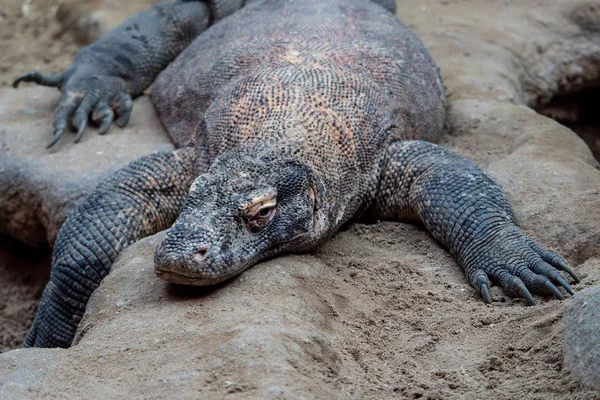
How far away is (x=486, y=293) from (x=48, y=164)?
3455mm

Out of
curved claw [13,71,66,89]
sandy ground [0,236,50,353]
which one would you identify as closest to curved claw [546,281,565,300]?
sandy ground [0,236,50,353]

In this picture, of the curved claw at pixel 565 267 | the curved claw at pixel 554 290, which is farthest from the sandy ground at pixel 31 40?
the curved claw at pixel 554 290

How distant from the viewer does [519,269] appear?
3.95 metres

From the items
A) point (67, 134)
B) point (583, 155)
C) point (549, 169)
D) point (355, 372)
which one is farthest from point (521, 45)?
point (355, 372)

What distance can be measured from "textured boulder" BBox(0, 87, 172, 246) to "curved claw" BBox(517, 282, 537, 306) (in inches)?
120

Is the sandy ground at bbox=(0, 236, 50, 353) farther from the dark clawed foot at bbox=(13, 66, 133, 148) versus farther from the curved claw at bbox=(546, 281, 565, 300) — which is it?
the curved claw at bbox=(546, 281, 565, 300)

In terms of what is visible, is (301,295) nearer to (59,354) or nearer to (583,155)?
(59,354)

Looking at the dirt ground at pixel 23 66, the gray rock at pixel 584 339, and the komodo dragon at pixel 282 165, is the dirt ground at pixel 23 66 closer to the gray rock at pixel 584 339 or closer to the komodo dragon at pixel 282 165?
the komodo dragon at pixel 282 165

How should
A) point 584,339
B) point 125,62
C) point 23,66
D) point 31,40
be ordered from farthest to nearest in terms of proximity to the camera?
point 31,40, point 23,66, point 125,62, point 584,339

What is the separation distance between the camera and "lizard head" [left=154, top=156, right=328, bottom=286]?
362cm

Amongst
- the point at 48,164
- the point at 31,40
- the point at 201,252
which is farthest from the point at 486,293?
the point at 31,40

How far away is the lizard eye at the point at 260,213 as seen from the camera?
3.82 metres

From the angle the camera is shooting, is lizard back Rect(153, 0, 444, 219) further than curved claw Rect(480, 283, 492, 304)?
Yes

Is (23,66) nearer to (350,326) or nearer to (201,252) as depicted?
(201,252)
